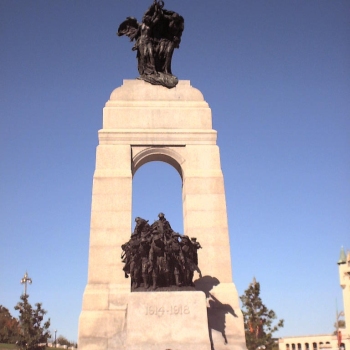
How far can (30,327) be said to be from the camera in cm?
3922

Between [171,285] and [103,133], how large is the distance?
706 cm

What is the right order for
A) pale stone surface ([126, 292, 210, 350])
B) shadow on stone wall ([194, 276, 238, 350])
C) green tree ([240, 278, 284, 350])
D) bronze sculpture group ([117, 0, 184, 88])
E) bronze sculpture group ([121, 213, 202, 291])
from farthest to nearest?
green tree ([240, 278, 284, 350]) < bronze sculpture group ([117, 0, 184, 88]) < shadow on stone wall ([194, 276, 238, 350]) < bronze sculpture group ([121, 213, 202, 291]) < pale stone surface ([126, 292, 210, 350])

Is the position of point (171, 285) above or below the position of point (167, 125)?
below

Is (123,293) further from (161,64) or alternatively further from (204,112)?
(161,64)

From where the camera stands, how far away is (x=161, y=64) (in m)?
22.3

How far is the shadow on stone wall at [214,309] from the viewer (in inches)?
663

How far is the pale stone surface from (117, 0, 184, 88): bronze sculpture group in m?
10.1

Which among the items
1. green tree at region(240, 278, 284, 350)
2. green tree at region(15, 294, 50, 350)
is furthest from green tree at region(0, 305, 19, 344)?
green tree at region(240, 278, 284, 350)

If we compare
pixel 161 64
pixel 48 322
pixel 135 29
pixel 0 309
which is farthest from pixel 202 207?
pixel 0 309

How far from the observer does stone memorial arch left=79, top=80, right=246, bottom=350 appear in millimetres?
16719

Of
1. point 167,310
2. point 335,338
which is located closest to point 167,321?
point 167,310

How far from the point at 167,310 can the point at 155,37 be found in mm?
12672

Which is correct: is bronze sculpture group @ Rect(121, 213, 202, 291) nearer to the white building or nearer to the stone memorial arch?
the stone memorial arch

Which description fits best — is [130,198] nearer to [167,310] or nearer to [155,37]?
[167,310]
